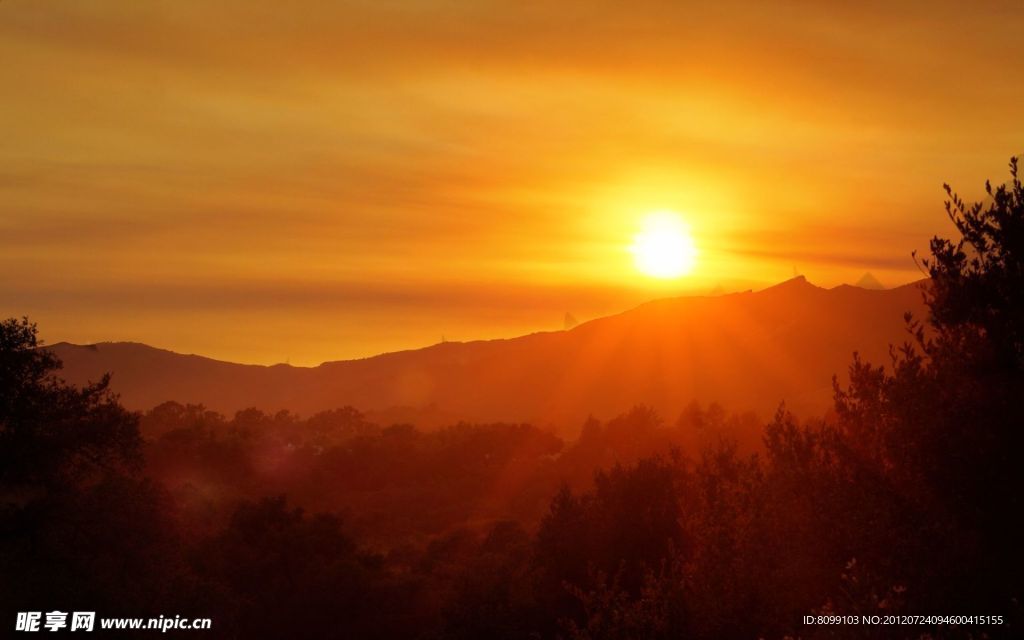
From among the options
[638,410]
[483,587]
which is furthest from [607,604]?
[638,410]

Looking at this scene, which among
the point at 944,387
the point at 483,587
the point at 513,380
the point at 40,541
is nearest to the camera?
the point at 944,387

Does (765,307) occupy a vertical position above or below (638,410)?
above

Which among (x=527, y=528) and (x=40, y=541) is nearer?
(x=40, y=541)

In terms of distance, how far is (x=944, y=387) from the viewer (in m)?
14.1

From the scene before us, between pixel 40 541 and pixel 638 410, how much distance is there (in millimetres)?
66013

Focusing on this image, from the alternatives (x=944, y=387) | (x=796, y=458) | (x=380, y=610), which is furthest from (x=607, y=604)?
(x=380, y=610)

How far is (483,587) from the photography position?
3044 centimetres

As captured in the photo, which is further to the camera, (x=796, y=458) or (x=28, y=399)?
(x=28, y=399)

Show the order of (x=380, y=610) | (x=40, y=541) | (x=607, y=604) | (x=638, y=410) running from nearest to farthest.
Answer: (x=607, y=604)
(x=40, y=541)
(x=380, y=610)
(x=638, y=410)

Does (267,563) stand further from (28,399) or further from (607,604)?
(607,604)

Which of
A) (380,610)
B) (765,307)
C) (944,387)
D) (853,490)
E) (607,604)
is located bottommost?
(380,610)

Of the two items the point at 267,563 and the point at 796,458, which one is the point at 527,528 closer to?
the point at 267,563

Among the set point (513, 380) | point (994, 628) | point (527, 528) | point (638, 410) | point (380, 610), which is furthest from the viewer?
point (513, 380)

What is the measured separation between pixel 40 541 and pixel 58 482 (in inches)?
51.4
